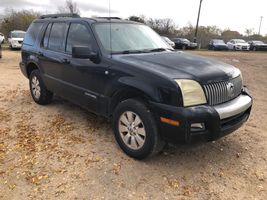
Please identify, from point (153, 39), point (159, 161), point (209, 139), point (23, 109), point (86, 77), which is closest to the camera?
point (209, 139)

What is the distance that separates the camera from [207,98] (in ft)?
11.6

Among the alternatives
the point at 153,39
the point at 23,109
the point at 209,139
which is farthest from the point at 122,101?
the point at 23,109

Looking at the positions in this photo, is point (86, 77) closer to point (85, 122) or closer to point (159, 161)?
point (85, 122)

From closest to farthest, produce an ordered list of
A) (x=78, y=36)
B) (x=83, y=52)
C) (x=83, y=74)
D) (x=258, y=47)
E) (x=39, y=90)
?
(x=83, y=52), (x=83, y=74), (x=78, y=36), (x=39, y=90), (x=258, y=47)

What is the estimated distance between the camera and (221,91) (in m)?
3.72

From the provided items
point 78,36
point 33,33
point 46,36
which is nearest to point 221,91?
point 78,36

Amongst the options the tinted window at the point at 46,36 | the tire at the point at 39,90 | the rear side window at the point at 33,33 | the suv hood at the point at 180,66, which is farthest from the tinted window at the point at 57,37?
the suv hood at the point at 180,66

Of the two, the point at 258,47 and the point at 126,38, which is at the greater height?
the point at 126,38

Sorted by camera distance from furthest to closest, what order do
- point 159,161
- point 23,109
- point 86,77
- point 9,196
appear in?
point 23,109 < point 86,77 < point 159,161 < point 9,196

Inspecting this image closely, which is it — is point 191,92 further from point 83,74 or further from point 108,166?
point 83,74

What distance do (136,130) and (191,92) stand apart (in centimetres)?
88

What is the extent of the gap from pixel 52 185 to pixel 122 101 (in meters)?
1.37

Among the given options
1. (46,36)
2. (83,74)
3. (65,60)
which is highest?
(46,36)

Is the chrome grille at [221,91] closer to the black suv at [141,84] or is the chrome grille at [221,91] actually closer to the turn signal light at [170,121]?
the black suv at [141,84]
